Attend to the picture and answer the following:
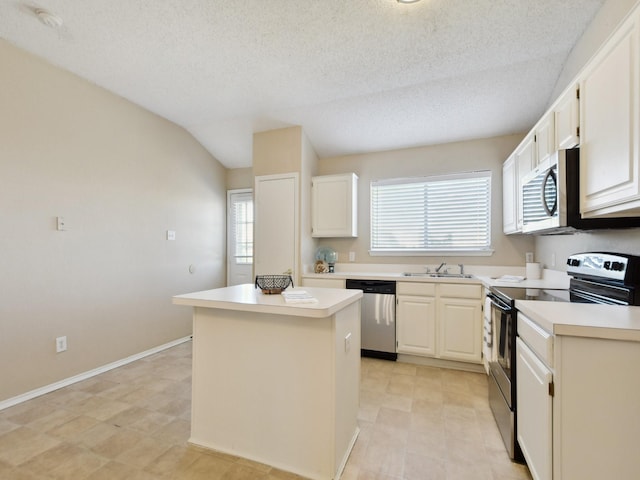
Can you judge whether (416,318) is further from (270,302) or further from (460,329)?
(270,302)

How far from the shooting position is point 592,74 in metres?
1.60

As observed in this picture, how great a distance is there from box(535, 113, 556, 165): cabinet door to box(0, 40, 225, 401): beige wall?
3773 mm

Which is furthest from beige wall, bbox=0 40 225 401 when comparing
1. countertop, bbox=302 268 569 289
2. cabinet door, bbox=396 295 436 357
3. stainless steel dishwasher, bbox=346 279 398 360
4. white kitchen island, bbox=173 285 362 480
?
cabinet door, bbox=396 295 436 357

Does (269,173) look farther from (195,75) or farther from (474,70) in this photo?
(474,70)

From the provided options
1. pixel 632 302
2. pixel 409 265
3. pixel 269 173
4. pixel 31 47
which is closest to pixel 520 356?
pixel 632 302

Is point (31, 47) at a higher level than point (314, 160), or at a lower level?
higher

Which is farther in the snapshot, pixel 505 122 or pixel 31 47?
pixel 505 122

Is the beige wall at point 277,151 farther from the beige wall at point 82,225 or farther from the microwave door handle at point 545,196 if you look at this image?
the microwave door handle at point 545,196

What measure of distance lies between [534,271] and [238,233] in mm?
3880

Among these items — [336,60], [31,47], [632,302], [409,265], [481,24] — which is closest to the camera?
[632,302]

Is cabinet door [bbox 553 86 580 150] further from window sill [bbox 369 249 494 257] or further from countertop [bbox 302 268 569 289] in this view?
window sill [bbox 369 249 494 257]

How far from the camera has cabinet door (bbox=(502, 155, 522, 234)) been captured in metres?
2.89

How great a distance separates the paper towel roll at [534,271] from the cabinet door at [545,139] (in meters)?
1.26

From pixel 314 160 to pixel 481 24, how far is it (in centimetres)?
234
